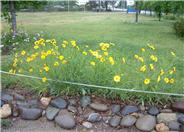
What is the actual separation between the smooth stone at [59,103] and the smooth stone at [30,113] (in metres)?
0.19

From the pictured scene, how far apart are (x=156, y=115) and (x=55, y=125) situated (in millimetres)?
1211

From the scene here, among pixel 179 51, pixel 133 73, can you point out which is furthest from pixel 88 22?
pixel 133 73

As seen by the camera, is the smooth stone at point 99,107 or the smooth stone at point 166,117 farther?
the smooth stone at point 99,107

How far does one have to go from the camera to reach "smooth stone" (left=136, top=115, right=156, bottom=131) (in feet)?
7.27

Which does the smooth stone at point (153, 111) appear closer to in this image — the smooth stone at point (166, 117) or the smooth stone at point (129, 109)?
the smooth stone at point (166, 117)

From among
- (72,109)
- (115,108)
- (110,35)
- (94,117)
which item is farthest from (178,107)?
(110,35)

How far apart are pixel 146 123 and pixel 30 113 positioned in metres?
1.38

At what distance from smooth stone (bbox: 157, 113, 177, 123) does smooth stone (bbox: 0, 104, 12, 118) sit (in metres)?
1.80

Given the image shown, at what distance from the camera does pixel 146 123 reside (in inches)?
88.1

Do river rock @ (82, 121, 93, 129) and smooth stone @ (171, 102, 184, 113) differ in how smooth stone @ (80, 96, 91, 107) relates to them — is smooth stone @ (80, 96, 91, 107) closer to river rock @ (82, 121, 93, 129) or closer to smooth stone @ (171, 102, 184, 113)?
river rock @ (82, 121, 93, 129)

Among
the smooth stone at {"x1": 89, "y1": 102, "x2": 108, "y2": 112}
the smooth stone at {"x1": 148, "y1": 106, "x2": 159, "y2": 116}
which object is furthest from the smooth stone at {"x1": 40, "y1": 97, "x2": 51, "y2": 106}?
the smooth stone at {"x1": 148, "y1": 106, "x2": 159, "y2": 116}

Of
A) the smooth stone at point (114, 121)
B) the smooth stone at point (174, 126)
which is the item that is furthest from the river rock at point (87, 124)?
the smooth stone at point (174, 126)

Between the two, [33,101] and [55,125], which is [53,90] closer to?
[33,101]

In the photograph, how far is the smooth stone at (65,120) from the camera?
7.41 ft
